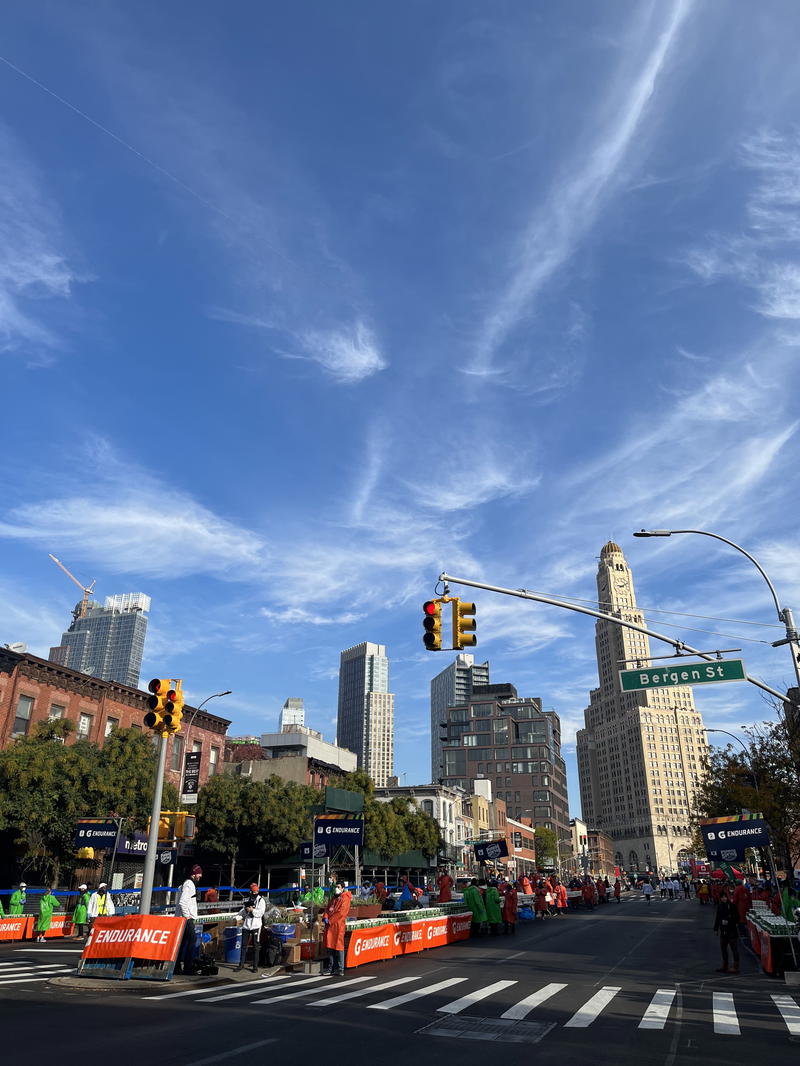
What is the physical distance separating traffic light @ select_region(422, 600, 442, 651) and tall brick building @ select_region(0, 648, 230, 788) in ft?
106

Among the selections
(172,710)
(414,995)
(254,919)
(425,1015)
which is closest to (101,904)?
(254,919)

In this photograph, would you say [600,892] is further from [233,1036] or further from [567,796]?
[567,796]

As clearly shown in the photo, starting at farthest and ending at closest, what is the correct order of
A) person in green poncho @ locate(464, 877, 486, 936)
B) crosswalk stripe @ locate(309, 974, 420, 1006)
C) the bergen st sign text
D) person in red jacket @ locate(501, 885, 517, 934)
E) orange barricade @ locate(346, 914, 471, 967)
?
person in red jacket @ locate(501, 885, 517, 934) < person in green poncho @ locate(464, 877, 486, 936) < orange barricade @ locate(346, 914, 471, 967) < the bergen st sign text < crosswalk stripe @ locate(309, 974, 420, 1006)

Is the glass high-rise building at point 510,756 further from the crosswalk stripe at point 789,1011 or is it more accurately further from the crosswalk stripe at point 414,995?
the crosswalk stripe at point 789,1011

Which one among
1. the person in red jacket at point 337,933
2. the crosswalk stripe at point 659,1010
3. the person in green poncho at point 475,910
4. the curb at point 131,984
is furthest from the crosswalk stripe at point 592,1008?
the person in green poncho at point 475,910

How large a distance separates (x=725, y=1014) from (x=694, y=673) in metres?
7.52

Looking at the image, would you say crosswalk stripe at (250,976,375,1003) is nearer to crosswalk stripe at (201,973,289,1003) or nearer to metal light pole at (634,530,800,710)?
crosswalk stripe at (201,973,289,1003)

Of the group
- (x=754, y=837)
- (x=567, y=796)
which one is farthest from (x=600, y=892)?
(x=567, y=796)

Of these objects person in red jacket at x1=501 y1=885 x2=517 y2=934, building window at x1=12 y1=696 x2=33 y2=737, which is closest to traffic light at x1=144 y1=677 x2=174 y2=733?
person in red jacket at x1=501 y1=885 x2=517 y2=934

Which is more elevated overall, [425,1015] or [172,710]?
[172,710]

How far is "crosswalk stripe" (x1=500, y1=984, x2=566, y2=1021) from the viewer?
12603mm

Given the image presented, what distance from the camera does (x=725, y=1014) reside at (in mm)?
12891

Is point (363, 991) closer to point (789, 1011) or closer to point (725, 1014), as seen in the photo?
point (725, 1014)

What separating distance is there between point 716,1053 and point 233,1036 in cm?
627
